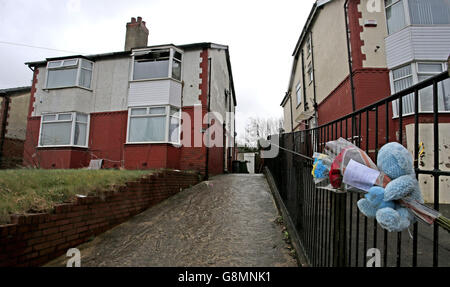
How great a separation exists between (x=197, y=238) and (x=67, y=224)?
7.10 feet

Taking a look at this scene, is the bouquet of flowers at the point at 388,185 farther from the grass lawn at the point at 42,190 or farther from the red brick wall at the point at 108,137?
the red brick wall at the point at 108,137

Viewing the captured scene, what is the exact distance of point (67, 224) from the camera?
3.54 meters

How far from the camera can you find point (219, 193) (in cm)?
665

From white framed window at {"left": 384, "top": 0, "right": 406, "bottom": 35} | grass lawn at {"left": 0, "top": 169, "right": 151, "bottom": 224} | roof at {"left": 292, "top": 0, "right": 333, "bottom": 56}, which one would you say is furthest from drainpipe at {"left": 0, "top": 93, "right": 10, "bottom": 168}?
white framed window at {"left": 384, "top": 0, "right": 406, "bottom": 35}

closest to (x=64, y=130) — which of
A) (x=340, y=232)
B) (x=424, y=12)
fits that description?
(x=340, y=232)

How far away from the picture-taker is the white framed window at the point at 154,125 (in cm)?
966

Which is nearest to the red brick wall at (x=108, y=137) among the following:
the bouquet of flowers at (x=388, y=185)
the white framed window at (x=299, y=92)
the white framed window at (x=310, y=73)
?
the white framed window at (x=310, y=73)

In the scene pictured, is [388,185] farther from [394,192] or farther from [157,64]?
[157,64]

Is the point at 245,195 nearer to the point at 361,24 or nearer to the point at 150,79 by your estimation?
the point at 150,79

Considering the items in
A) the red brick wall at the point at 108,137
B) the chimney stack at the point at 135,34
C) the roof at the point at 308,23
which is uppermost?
the roof at the point at 308,23

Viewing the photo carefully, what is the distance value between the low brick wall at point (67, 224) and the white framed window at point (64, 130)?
740 centimetres

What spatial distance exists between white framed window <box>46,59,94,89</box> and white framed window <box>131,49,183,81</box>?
285 cm

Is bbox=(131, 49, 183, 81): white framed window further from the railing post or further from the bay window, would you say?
the railing post

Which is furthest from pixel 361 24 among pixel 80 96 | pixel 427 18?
pixel 80 96
